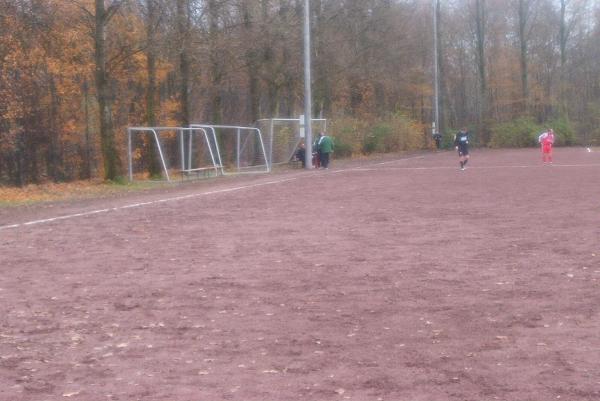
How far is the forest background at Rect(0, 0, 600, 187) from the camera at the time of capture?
33250 millimetres

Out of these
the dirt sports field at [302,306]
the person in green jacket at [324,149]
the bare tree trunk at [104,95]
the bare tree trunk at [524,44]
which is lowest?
the dirt sports field at [302,306]

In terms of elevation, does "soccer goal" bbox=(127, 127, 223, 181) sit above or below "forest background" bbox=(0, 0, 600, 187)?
below

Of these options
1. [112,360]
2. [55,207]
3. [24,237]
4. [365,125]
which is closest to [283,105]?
[365,125]

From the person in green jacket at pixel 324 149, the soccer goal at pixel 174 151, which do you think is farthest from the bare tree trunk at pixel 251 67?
the person in green jacket at pixel 324 149

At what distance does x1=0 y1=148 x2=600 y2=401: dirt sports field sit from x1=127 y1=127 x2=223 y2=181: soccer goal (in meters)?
15.1

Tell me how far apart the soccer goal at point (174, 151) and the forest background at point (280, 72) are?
2.97 feet

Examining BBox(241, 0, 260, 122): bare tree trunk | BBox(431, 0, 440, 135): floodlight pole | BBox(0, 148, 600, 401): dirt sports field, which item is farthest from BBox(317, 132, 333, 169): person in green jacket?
BBox(431, 0, 440, 135): floodlight pole

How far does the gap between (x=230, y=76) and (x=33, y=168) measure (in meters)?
9.44

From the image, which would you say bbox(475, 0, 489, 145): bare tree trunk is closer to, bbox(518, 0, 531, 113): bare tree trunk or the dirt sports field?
bbox(518, 0, 531, 113): bare tree trunk

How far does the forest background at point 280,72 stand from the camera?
109 ft

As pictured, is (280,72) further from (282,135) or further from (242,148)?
(242,148)

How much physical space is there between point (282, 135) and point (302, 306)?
113 feet

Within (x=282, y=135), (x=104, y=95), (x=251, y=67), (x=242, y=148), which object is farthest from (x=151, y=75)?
(x=282, y=135)

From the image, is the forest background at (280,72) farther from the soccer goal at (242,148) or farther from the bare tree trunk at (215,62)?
the soccer goal at (242,148)
